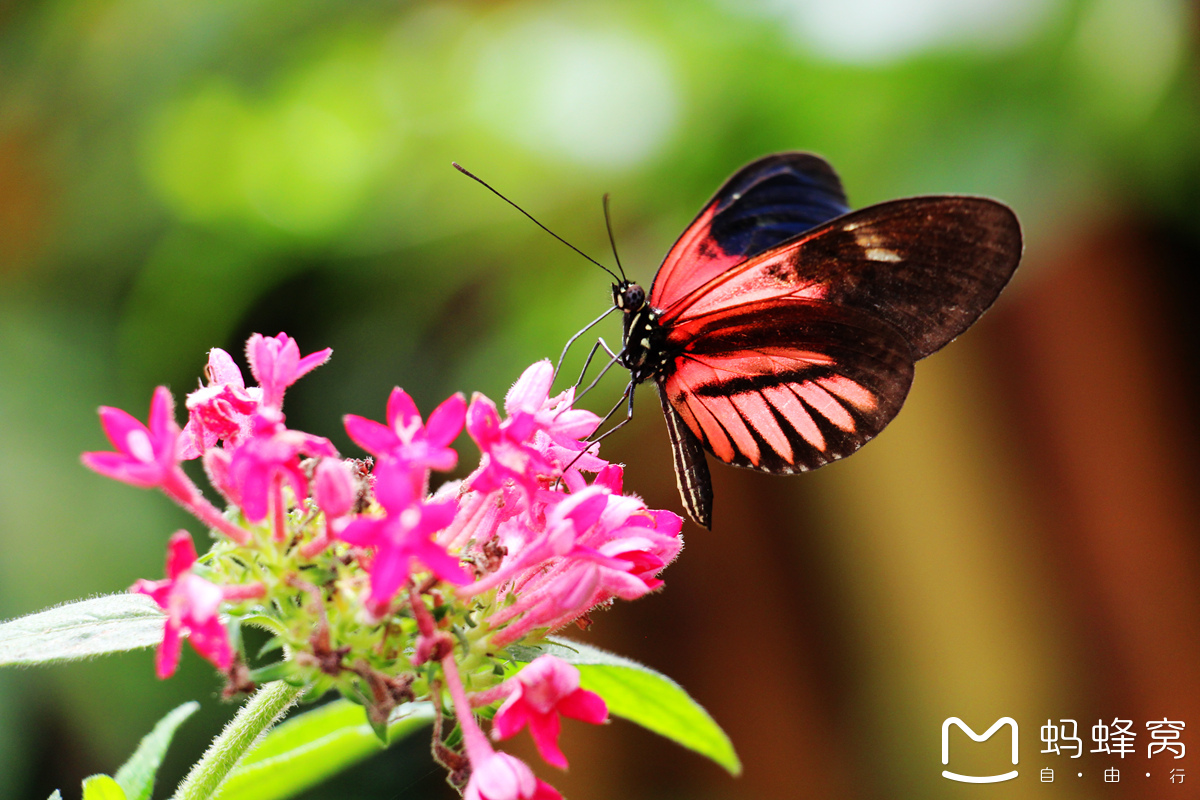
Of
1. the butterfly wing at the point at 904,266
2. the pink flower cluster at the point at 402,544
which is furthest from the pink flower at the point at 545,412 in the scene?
the butterfly wing at the point at 904,266

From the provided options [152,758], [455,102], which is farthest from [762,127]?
[152,758]

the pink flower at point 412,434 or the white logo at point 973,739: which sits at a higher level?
the pink flower at point 412,434

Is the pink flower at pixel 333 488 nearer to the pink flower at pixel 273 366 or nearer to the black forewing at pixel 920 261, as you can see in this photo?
the pink flower at pixel 273 366

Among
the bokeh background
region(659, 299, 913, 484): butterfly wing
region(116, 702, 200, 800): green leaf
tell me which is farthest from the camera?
the bokeh background

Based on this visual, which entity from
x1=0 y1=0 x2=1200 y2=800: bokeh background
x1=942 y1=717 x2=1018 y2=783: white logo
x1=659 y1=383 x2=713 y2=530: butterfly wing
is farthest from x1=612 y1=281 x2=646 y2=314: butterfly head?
x1=942 y1=717 x2=1018 y2=783: white logo

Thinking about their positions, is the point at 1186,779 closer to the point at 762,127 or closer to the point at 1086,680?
the point at 1086,680

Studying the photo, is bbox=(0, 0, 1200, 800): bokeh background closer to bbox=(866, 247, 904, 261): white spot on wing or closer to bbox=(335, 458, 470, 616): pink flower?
bbox=(866, 247, 904, 261): white spot on wing
